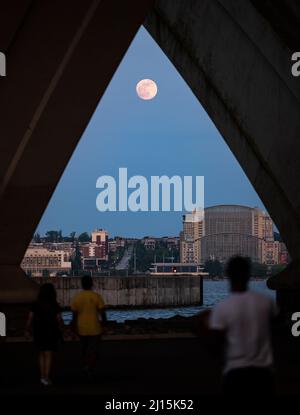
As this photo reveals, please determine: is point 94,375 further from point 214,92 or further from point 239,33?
point 214,92

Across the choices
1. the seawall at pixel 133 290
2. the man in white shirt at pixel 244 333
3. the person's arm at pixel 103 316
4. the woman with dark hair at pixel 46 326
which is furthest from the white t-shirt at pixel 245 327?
the seawall at pixel 133 290

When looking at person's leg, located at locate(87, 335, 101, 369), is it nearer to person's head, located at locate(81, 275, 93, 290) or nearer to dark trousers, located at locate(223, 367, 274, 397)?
person's head, located at locate(81, 275, 93, 290)

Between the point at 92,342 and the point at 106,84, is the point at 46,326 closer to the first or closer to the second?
the point at 92,342

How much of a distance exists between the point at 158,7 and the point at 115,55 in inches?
584

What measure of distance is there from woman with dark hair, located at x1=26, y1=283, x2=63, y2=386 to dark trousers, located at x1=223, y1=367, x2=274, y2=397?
680 cm

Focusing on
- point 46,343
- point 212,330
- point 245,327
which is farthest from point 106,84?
point 212,330

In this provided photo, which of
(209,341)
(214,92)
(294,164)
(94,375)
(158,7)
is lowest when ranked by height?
(94,375)

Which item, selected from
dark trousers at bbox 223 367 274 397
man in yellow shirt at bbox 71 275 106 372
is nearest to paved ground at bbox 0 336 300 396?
man in yellow shirt at bbox 71 275 106 372

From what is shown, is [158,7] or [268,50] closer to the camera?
[268,50]

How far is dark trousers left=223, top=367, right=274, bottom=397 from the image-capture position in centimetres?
642

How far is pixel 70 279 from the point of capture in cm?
10506

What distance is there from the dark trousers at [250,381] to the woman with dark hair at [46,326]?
268 inches

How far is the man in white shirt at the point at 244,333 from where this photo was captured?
21.1 ft
